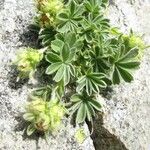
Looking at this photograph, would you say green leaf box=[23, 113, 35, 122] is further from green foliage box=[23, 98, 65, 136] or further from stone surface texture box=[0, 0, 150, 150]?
stone surface texture box=[0, 0, 150, 150]

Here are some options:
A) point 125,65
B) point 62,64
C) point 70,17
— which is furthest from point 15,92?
point 125,65

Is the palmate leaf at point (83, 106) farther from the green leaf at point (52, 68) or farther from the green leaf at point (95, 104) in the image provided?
the green leaf at point (52, 68)

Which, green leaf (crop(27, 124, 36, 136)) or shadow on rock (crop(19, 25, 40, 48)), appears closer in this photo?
green leaf (crop(27, 124, 36, 136))

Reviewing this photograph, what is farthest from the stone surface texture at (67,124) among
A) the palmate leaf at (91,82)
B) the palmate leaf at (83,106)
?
the palmate leaf at (91,82)

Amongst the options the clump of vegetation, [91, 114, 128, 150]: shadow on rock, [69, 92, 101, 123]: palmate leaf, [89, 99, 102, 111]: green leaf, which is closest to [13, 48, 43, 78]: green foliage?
the clump of vegetation

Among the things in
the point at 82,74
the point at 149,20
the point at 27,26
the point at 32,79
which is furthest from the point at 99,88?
the point at 149,20

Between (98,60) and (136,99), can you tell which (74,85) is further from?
(136,99)
